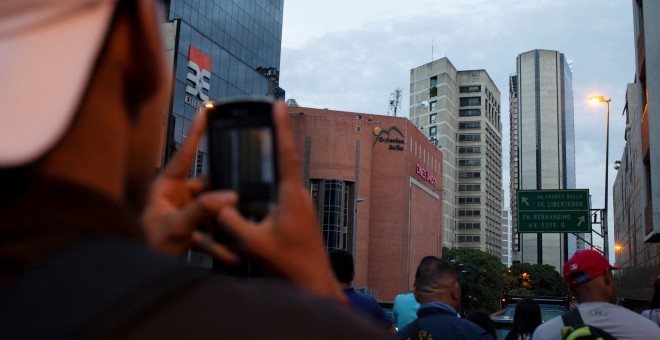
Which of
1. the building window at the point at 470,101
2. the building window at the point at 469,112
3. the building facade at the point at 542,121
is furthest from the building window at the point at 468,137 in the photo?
the building facade at the point at 542,121

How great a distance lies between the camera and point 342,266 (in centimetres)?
465

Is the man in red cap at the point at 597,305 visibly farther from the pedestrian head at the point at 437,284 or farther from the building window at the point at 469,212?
the building window at the point at 469,212

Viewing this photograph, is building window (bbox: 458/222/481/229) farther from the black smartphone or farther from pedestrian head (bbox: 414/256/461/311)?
the black smartphone

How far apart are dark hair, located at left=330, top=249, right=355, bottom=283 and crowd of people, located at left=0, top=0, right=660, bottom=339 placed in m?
3.68

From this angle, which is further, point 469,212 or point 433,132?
point 433,132

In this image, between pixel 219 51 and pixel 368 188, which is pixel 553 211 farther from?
pixel 368 188

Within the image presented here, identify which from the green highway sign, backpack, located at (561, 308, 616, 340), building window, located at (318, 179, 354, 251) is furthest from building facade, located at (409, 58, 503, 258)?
backpack, located at (561, 308, 616, 340)

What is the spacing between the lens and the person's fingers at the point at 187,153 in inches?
42.6

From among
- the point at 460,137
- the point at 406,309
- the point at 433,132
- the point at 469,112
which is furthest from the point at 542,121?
the point at 406,309

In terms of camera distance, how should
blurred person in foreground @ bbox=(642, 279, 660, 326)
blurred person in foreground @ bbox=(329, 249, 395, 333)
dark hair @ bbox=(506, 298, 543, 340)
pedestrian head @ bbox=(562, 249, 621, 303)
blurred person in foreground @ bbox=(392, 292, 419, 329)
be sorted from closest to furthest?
1. pedestrian head @ bbox=(562, 249, 621, 303)
2. blurred person in foreground @ bbox=(329, 249, 395, 333)
3. blurred person in foreground @ bbox=(642, 279, 660, 326)
4. dark hair @ bbox=(506, 298, 543, 340)
5. blurred person in foreground @ bbox=(392, 292, 419, 329)

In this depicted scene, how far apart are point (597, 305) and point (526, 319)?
96.4 inches

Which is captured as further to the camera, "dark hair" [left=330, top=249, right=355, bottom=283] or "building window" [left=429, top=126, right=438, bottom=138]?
"building window" [left=429, top=126, right=438, bottom=138]

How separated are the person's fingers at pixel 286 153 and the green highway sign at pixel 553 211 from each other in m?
24.4

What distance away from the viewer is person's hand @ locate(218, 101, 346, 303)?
0.94m
